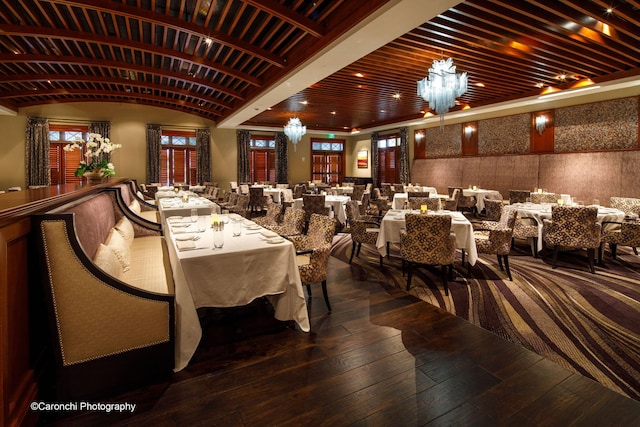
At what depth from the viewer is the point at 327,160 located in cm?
1677

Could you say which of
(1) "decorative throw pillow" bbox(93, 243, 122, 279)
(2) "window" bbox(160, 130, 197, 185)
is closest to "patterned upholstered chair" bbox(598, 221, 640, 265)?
(1) "decorative throw pillow" bbox(93, 243, 122, 279)

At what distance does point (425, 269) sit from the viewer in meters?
4.59

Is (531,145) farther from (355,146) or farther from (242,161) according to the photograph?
(242,161)

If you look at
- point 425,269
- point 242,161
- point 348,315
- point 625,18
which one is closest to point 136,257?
point 348,315

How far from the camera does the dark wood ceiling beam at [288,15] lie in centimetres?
429

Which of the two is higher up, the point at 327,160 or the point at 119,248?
the point at 327,160

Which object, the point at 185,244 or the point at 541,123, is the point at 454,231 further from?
the point at 541,123

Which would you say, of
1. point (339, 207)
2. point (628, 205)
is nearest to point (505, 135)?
point (628, 205)

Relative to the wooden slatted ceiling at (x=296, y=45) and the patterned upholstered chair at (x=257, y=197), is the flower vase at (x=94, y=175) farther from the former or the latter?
the patterned upholstered chair at (x=257, y=197)

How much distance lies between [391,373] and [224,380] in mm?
1070

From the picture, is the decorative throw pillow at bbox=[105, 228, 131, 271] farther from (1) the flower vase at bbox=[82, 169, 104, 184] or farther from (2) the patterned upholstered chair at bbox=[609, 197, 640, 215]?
(2) the patterned upholstered chair at bbox=[609, 197, 640, 215]

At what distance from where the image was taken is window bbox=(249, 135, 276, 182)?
15.1m

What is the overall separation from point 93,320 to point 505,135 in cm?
1131

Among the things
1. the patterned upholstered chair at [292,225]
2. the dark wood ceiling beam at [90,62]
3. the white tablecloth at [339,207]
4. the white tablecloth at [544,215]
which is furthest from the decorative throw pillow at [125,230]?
the white tablecloth at [544,215]
